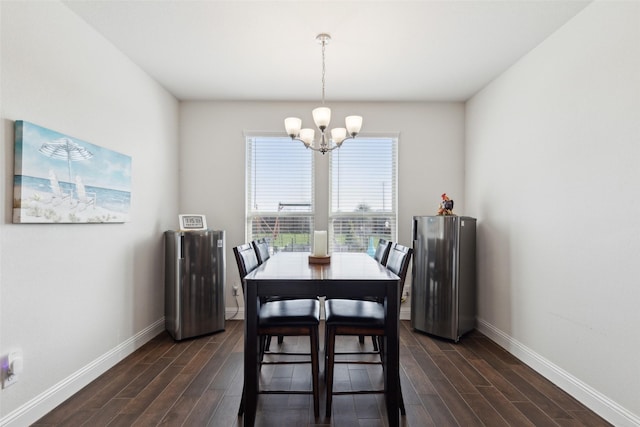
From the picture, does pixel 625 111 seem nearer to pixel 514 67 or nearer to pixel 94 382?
pixel 514 67

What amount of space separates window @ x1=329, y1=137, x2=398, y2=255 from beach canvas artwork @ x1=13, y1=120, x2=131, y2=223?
2239mm

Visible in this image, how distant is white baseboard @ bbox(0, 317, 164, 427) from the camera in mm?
1887

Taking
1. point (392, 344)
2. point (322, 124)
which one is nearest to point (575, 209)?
point (392, 344)

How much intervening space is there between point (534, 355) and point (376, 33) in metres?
2.76

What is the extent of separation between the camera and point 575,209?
7.63 feet

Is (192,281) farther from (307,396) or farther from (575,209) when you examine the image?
(575,209)

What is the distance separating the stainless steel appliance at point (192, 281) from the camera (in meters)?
3.28

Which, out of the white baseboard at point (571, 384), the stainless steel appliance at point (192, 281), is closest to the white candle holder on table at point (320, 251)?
the stainless steel appliance at point (192, 281)

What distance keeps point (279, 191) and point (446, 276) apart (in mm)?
2059

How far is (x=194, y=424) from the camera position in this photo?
1948 millimetres

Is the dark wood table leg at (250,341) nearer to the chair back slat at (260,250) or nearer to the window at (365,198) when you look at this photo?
the chair back slat at (260,250)

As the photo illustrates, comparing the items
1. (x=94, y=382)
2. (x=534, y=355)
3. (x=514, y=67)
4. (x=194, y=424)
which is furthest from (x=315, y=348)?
(x=514, y=67)

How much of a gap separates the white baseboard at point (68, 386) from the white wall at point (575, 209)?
330 cm

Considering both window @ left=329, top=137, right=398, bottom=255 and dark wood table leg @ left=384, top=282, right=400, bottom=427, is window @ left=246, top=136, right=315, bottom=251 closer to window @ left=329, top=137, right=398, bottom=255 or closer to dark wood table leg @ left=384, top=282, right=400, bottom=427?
window @ left=329, top=137, right=398, bottom=255
